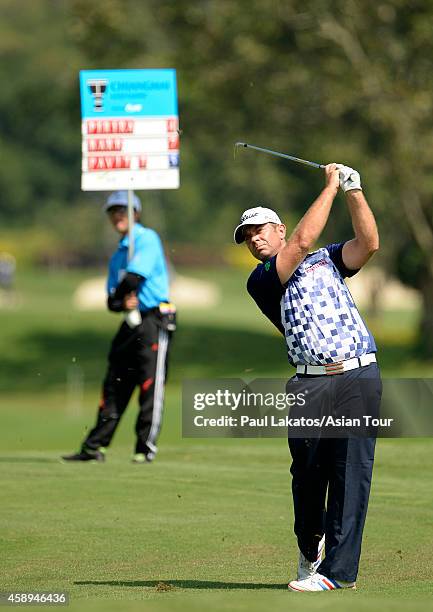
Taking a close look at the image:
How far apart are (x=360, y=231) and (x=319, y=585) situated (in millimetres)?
1787

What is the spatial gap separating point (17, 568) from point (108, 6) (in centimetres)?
2629

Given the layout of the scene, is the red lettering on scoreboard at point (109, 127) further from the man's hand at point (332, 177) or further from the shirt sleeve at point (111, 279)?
the man's hand at point (332, 177)

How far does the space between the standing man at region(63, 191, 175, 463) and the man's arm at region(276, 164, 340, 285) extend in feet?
16.7

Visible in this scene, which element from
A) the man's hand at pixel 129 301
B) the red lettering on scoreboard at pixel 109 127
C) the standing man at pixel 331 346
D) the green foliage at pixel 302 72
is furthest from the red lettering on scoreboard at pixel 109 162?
the green foliage at pixel 302 72

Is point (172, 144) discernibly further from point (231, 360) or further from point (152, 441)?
point (231, 360)

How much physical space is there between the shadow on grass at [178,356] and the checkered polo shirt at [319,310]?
2639cm

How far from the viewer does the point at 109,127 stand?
13250 mm

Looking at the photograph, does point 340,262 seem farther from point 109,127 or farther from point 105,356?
point 105,356

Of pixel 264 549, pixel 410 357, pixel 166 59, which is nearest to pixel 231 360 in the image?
pixel 410 357

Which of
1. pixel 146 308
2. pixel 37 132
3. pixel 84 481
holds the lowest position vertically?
pixel 84 481

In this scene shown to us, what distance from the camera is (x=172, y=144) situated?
13.2m

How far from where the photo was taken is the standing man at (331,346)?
729cm

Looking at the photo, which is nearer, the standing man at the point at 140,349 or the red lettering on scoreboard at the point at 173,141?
the standing man at the point at 140,349

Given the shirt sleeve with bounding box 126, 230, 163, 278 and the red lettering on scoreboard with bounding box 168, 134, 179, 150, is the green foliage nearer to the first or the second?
the red lettering on scoreboard with bounding box 168, 134, 179, 150
